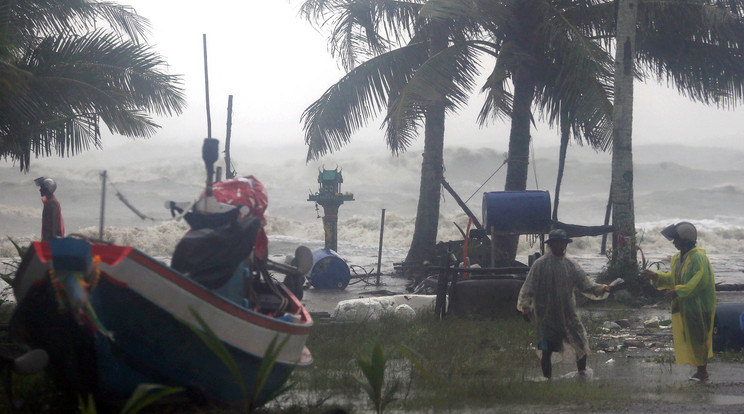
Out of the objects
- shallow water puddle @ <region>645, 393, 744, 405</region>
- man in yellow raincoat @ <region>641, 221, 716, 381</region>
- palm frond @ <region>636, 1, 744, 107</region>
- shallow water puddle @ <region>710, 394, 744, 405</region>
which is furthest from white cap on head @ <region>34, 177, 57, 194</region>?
palm frond @ <region>636, 1, 744, 107</region>

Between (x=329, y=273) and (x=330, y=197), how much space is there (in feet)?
10.8

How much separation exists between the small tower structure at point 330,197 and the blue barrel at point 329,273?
9.33 ft

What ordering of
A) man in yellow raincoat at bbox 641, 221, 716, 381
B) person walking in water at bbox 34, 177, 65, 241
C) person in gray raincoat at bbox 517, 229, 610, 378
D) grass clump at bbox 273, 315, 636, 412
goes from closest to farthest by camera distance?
grass clump at bbox 273, 315, 636, 412
man in yellow raincoat at bbox 641, 221, 716, 381
person in gray raincoat at bbox 517, 229, 610, 378
person walking in water at bbox 34, 177, 65, 241

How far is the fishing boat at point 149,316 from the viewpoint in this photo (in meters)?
5.54

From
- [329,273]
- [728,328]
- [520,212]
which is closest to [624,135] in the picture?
[520,212]

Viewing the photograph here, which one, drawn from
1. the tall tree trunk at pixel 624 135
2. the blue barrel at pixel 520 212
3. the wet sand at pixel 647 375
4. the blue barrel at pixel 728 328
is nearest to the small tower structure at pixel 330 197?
the blue barrel at pixel 520 212

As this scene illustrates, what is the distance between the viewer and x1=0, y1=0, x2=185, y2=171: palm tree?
14195 millimetres

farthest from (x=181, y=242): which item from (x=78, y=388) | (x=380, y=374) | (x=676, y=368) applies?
(x=676, y=368)

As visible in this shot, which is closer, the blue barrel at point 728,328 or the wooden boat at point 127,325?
the wooden boat at point 127,325

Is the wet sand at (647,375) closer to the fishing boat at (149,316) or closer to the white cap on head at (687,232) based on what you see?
the white cap on head at (687,232)

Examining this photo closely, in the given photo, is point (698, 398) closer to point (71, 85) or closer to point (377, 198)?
point (71, 85)

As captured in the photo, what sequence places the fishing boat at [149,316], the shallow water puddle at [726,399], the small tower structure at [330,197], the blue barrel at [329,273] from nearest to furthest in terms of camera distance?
the fishing boat at [149,316]
the shallow water puddle at [726,399]
the blue barrel at [329,273]
the small tower structure at [330,197]

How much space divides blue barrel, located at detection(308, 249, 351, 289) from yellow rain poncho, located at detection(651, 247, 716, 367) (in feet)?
36.9

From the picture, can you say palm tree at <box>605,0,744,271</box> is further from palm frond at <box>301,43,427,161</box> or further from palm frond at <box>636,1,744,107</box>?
palm frond at <box>301,43,427,161</box>
